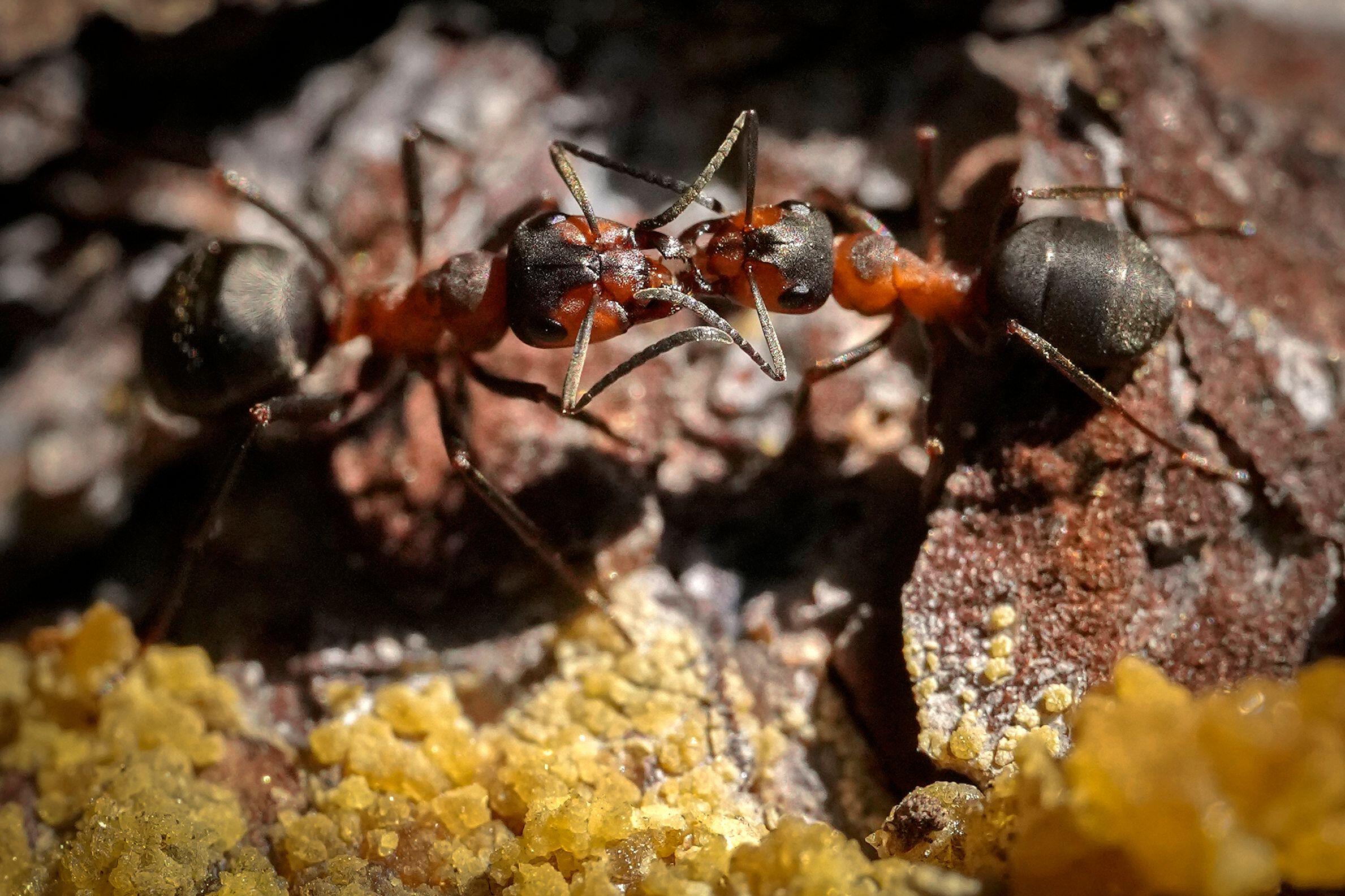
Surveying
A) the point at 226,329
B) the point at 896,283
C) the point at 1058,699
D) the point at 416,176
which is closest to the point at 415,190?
the point at 416,176

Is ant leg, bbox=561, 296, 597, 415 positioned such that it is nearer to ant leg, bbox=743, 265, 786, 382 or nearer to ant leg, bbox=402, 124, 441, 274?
ant leg, bbox=743, 265, 786, 382

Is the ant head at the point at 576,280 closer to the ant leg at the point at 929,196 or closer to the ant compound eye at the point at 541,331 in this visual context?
the ant compound eye at the point at 541,331

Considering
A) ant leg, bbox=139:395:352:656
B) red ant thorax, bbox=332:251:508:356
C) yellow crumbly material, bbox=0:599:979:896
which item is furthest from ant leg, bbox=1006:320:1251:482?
ant leg, bbox=139:395:352:656

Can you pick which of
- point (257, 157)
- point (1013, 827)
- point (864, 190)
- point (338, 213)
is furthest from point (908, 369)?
point (257, 157)

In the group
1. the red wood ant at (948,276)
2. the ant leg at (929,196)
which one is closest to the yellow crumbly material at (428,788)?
the red wood ant at (948,276)

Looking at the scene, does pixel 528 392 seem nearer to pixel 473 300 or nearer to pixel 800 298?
pixel 473 300
